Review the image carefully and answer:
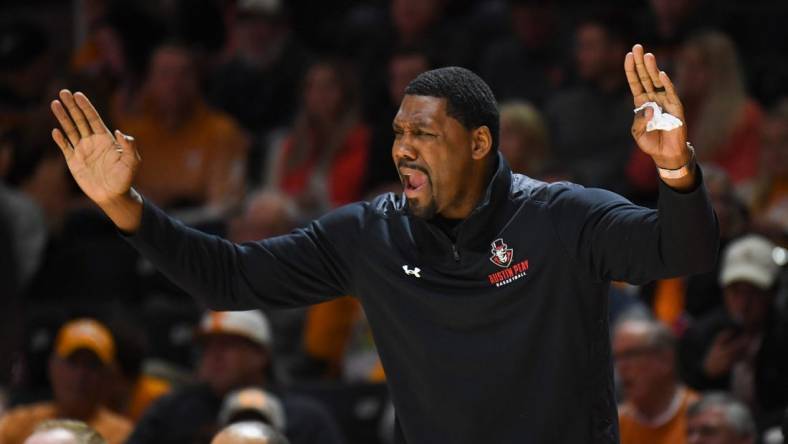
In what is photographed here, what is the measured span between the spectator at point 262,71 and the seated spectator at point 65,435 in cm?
505

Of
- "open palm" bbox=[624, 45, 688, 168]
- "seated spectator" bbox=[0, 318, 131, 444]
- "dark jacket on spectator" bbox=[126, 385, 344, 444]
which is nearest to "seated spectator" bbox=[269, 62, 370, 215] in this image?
"seated spectator" bbox=[0, 318, 131, 444]

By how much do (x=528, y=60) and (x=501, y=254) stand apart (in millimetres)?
5347

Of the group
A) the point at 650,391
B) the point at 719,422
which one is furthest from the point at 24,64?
the point at 719,422

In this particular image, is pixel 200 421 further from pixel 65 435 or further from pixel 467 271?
pixel 467 271

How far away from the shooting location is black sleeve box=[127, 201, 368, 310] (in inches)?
142

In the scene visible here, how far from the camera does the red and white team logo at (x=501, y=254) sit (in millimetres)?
3516

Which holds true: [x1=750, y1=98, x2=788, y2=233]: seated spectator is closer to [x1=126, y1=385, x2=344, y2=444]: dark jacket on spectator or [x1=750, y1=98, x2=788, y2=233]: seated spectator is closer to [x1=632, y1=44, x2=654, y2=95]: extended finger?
[x1=126, y1=385, x2=344, y2=444]: dark jacket on spectator

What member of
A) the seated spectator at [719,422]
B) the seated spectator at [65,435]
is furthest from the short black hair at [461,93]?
the seated spectator at [719,422]

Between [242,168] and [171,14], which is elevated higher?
[171,14]

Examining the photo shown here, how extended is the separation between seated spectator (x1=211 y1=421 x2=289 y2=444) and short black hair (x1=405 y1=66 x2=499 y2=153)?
1.59 meters

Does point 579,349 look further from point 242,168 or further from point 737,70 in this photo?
point 242,168

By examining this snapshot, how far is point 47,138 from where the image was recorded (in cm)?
864

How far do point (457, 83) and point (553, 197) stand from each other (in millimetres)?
338

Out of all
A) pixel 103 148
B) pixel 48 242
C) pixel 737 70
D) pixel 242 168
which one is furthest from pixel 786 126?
pixel 103 148
